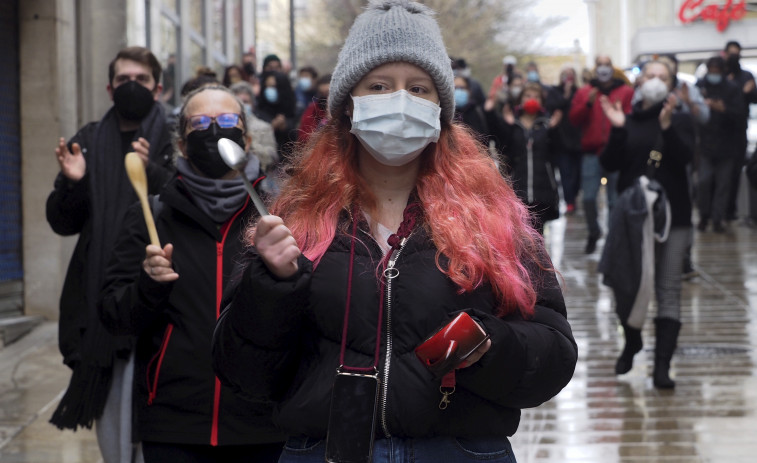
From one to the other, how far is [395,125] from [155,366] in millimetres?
1538

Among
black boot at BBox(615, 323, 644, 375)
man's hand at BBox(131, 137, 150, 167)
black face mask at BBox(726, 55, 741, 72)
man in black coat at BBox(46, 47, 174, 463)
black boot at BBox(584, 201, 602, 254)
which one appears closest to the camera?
man in black coat at BBox(46, 47, 174, 463)

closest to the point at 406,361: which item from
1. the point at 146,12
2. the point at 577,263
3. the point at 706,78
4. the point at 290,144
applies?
the point at 290,144

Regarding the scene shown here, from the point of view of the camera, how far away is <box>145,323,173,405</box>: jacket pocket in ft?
12.4

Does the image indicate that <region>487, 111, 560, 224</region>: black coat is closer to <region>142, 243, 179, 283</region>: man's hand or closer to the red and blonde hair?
<region>142, 243, 179, 283</region>: man's hand

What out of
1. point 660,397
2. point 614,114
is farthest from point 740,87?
point 660,397

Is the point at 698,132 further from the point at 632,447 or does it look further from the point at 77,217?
the point at 77,217

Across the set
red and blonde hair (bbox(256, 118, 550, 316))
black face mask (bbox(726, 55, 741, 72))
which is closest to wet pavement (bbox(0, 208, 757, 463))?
red and blonde hair (bbox(256, 118, 550, 316))

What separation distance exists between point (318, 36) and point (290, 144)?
4315 centimetres

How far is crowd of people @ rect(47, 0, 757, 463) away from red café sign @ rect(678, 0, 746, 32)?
25.4 metres

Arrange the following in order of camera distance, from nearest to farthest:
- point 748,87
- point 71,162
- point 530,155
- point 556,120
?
point 71,162, point 530,155, point 748,87, point 556,120

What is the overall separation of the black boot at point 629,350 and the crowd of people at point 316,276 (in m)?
3.54

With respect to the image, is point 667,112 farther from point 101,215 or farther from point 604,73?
point 604,73

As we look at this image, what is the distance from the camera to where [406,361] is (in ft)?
8.23

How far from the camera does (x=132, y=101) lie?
5273 millimetres
